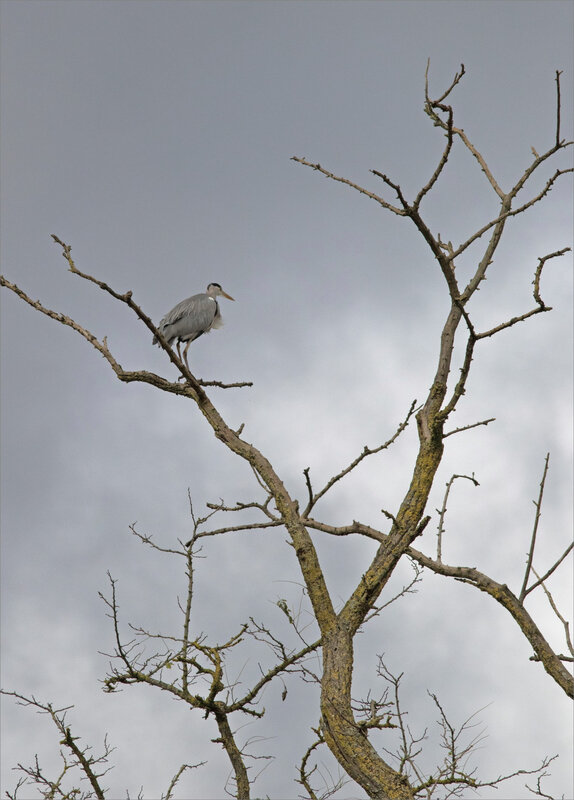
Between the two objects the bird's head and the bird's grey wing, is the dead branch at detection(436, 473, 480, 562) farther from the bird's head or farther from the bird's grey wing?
the bird's head

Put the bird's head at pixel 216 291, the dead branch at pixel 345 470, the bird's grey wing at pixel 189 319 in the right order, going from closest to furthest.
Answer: the dead branch at pixel 345 470
the bird's grey wing at pixel 189 319
the bird's head at pixel 216 291

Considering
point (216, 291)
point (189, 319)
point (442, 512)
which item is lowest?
point (442, 512)

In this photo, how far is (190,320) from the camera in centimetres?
1149

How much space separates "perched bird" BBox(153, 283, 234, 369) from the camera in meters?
11.2

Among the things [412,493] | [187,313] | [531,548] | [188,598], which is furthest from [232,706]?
[187,313]

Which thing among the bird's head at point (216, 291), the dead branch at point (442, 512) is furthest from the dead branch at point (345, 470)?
the bird's head at point (216, 291)

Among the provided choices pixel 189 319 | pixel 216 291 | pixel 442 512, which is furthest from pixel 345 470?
pixel 216 291

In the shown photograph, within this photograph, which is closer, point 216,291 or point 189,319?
point 189,319

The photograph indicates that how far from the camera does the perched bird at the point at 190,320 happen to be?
36.9 ft

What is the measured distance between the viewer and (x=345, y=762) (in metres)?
4.98

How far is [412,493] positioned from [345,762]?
72.2 inches

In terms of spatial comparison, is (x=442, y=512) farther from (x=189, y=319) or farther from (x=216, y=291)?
(x=216, y=291)

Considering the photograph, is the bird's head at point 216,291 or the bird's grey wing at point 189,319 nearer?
the bird's grey wing at point 189,319

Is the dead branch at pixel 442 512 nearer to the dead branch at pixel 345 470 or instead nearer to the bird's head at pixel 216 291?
the dead branch at pixel 345 470
